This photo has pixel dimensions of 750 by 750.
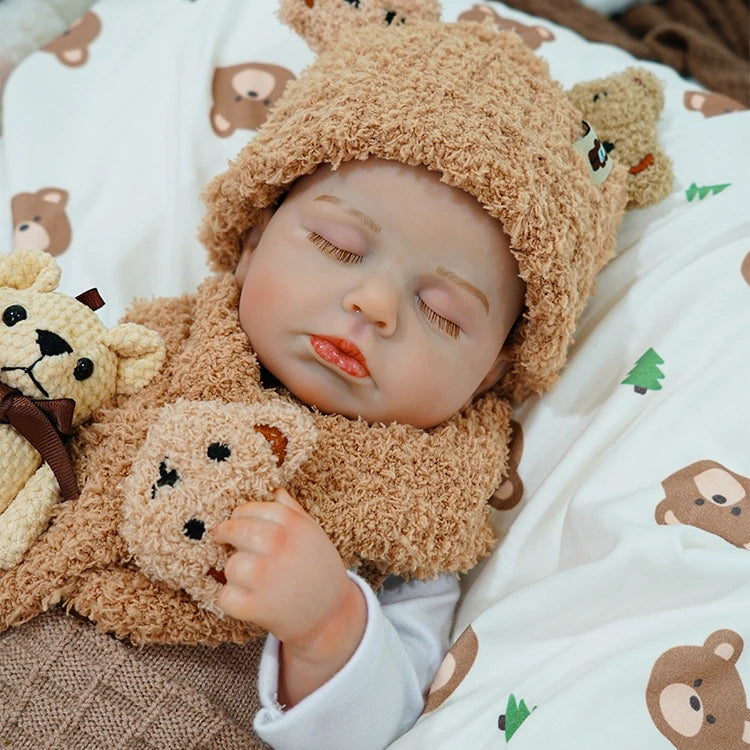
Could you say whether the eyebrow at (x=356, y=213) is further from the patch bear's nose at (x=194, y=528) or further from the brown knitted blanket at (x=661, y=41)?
the brown knitted blanket at (x=661, y=41)

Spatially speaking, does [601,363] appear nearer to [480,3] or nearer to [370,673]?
[370,673]

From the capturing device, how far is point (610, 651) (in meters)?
0.83

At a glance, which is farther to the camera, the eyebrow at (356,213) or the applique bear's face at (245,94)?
the applique bear's face at (245,94)

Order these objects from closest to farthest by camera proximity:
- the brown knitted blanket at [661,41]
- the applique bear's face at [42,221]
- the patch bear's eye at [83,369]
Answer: the patch bear's eye at [83,369] < the applique bear's face at [42,221] < the brown knitted blanket at [661,41]

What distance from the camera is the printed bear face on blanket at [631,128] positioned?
1105mm

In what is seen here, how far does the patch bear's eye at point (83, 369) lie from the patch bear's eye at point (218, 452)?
170 mm

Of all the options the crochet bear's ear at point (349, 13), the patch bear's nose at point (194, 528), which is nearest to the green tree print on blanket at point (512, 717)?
the patch bear's nose at point (194, 528)

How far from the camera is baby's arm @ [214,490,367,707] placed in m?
0.74

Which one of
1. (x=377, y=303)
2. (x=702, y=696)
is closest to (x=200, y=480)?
(x=377, y=303)

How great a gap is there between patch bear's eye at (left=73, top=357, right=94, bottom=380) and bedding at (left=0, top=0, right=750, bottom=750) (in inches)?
15.2

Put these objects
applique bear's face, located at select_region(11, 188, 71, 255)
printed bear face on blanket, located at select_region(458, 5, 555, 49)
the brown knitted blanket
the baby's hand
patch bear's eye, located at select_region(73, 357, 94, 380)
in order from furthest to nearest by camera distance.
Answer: the brown knitted blanket → printed bear face on blanket, located at select_region(458, 5, 555, 49) → applique bear's face, located at select_region(11, 188, 71, 255) → patch bear's eye, located at select_region(73, 357, 94, 380) → the baby's hand

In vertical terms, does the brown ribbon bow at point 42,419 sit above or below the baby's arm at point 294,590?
above

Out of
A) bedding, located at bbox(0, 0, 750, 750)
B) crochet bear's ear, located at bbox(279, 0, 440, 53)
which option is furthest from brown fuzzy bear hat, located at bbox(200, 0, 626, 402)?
bedding, located at bbox(0, 0, 750, 750)

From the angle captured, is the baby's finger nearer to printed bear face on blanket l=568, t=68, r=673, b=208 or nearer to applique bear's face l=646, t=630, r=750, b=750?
applique bear's face l=646, t=630, r=750, b=750
